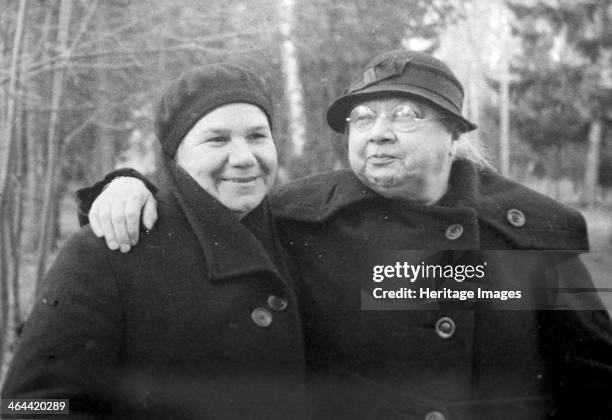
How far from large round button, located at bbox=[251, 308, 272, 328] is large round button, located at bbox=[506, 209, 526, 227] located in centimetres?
59

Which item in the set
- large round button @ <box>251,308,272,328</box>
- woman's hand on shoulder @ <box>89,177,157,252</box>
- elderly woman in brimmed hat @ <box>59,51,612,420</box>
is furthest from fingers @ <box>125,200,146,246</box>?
large round button @ <box>251,308,272,328</box>

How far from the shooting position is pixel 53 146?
2117 mm

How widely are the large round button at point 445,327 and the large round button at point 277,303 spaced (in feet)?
1.10

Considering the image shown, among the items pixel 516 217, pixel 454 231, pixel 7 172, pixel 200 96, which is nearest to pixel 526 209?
pixel 516 217

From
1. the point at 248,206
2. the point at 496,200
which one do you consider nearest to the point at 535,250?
the point at 496,200

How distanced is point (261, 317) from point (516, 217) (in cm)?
62

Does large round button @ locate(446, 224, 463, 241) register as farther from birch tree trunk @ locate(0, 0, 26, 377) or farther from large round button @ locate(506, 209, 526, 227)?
birch tree trunk @ locate(0, 0, 26, 377)

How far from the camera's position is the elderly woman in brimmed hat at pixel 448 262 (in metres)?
1.35

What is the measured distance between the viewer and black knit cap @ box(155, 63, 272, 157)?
1281mm

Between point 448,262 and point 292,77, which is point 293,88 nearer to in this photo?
point 292,77

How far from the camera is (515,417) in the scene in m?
1.39

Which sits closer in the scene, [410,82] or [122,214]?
[122,214]

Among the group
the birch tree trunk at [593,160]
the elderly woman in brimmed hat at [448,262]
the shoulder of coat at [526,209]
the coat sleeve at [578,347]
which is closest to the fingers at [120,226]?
the elderly woman in brimmed hat at [448,262]

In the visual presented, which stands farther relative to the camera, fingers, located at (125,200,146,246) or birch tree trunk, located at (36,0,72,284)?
birch tree trunk, located at (36,0,72,284)
